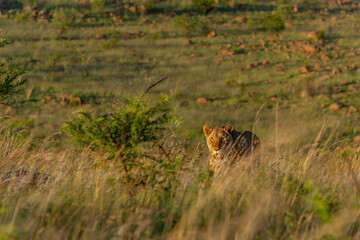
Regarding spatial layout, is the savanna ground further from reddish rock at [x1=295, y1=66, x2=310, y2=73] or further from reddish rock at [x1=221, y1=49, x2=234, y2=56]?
reddish rock at [x1=295, y1=66, x2=310, y2=73]

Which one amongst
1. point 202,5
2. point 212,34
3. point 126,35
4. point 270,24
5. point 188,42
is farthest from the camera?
point 202,5

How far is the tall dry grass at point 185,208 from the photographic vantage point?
2994mm

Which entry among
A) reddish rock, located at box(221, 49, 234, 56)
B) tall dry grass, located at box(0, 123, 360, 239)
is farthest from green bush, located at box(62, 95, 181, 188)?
→ reddish rock, located at box(221, 49, 234, 56)

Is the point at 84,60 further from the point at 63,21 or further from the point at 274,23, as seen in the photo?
the point at 274,23

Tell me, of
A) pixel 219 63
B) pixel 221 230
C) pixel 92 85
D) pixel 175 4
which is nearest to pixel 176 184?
pixel 221 230

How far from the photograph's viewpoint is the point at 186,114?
73.8ft

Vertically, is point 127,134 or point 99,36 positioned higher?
point 127,134

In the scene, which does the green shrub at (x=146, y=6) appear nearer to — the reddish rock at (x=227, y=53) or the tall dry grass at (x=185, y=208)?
the reddish rock at (x=227, y=53)

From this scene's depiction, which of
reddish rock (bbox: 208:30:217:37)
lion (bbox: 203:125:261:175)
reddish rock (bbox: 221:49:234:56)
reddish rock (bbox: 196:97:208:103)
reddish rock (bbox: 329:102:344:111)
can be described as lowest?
reddish rock (bbox: 329:102:344:111)

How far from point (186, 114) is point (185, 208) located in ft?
62.5

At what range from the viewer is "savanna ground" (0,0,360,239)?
3225mm

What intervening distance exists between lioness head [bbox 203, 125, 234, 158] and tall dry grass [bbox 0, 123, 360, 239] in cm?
155

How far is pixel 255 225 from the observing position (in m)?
3.05

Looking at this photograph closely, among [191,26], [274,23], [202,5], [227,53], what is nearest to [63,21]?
[191,26]
